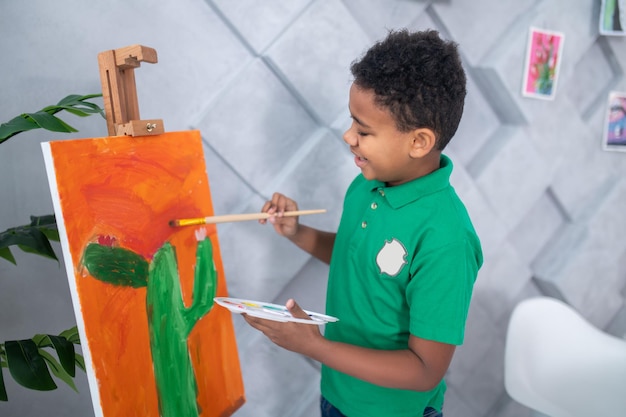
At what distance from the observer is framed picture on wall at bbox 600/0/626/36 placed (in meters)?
1.61

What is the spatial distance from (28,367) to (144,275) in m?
0.21

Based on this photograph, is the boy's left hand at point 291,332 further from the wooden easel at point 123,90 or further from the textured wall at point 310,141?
the textured wall at point 310,141

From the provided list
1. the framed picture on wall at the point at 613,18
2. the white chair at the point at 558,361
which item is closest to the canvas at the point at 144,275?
the white chair at the point at 558,361

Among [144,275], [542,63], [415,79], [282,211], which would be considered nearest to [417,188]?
[415,79]

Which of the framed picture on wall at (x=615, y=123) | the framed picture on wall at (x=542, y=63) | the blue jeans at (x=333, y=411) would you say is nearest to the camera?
the blue jeans at (x=333, y=411)

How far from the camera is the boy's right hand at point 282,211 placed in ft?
3.35

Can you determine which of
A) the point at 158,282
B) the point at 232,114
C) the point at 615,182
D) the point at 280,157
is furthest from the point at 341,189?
the point at 615,182

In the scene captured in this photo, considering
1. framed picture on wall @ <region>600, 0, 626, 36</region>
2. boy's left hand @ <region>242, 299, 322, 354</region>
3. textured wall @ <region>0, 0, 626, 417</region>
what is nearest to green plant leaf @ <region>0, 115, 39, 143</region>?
textured wall @ <region>0, 0, 626, 417</region>

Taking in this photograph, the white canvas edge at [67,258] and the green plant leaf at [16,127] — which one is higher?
the green plant leaf at [16,127]

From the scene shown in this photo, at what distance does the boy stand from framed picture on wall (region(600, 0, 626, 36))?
1.09 metres

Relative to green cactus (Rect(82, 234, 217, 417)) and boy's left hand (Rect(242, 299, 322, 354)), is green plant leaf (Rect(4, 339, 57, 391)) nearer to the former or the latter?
green cactus (Rect(82, 234, 217, 417))

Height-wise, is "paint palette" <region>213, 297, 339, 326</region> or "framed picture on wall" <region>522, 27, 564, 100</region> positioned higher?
"framed picture on wall" <region>522, 27, 564, 100</region>

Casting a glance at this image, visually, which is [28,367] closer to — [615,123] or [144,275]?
[144,275]

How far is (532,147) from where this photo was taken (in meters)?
1.61
